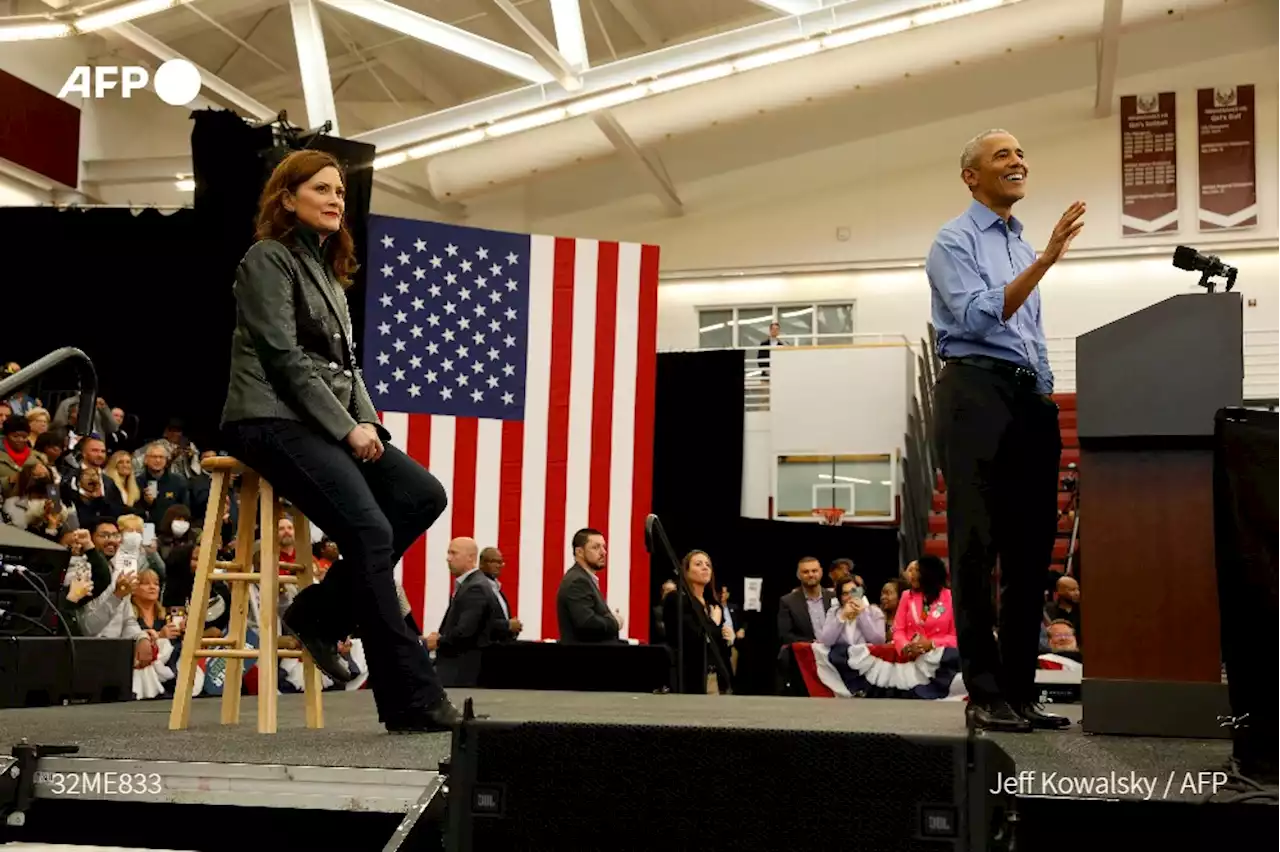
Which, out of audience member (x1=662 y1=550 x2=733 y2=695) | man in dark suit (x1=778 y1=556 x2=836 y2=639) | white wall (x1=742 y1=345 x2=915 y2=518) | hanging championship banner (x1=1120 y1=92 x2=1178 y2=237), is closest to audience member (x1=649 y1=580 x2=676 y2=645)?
audience member (x1=662 y1=550 x2=733 y2=695)

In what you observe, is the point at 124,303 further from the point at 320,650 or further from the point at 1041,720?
the point at 1041,720

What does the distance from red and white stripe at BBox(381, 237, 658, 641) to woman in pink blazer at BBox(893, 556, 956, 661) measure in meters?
1.94

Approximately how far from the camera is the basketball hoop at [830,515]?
15.3 m

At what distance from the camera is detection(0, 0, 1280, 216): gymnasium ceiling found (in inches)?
538

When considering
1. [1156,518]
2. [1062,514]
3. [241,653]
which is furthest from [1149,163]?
[241,653]

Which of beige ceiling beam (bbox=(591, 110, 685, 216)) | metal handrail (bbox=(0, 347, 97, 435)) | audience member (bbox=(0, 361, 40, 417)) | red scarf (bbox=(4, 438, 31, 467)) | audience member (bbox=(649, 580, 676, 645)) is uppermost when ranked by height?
beige ceiling beam (bbox=(591, 110, 685, 216))

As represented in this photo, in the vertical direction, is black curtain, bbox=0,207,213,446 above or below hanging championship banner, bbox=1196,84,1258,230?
below

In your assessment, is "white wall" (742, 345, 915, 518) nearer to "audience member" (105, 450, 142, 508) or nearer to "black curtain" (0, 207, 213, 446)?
"black curtain" (0, 207, 213, 446)

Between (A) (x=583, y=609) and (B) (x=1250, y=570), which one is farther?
(A) (x=583, y=609)

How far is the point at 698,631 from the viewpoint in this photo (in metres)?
7.55

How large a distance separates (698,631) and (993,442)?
14.8 feet

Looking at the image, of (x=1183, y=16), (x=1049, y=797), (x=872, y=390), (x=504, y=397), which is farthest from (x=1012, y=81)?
(x=1049, y=797)

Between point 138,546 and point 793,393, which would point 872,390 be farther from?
point 138,546

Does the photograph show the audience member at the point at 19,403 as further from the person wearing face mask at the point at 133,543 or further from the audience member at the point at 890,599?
the audience member at the point at 890,599
